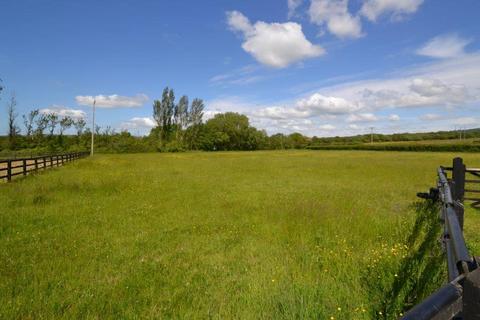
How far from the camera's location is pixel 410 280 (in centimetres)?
417

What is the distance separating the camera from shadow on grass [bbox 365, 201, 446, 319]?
12.2 feet

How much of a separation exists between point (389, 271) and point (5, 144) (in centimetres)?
7582

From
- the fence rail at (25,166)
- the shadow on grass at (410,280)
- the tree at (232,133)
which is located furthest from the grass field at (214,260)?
the tree at (232,133)

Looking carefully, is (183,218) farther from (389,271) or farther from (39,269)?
(389,271)

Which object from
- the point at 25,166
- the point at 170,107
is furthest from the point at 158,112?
the point at 25,166

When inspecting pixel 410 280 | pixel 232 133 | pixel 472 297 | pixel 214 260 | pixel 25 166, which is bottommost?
pixel 214 260

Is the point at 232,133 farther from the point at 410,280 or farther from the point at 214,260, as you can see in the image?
the point at 410,280

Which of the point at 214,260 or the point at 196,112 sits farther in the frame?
the point at 196,112

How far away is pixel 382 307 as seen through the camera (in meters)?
3.77

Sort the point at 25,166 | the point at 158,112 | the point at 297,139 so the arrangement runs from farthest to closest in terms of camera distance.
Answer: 1. the point at 297,139
2. the point at 158,112
3. the point at 25,166

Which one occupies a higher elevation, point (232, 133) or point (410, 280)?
point (232, 133)

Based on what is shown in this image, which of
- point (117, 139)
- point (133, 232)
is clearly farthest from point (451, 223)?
point (117, 139)

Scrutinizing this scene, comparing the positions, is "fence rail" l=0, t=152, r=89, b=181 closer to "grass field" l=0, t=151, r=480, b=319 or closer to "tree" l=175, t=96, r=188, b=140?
"grass field" l=0, t=151, r=480, b=319

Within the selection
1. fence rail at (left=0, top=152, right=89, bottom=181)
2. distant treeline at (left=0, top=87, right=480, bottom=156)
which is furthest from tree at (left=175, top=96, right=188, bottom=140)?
fence rail at (left=0, top=152, right=89, bottom=181)
